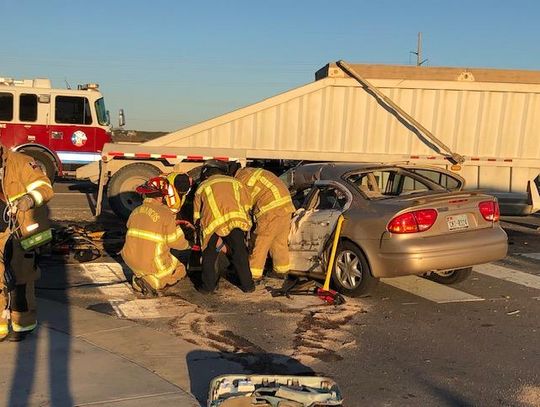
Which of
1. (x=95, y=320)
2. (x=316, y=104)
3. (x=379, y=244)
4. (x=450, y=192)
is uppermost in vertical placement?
(x=316, y=104)

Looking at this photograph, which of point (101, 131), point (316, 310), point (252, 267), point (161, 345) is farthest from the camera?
point (101, 131)

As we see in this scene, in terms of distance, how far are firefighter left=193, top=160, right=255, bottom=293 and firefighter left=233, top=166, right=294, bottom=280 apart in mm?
245

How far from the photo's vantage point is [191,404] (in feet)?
12.3

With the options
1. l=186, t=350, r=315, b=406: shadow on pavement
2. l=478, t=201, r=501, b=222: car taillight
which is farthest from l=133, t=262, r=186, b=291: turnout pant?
l=478, t=201, r=501, b=222: car taillight

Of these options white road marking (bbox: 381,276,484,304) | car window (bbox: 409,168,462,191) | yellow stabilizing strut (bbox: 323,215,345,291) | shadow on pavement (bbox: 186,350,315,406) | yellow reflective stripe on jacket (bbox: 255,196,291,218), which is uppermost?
car window (bbox: 409,168,462,191)

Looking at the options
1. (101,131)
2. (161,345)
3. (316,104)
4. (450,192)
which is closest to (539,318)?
(450,192)

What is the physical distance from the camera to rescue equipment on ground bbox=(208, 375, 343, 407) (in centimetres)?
351

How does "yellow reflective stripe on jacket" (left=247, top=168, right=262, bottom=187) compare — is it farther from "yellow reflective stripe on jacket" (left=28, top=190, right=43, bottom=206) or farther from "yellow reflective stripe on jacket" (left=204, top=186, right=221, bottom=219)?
"yellow reflective stripe on jacket" (left=28, top=190, right=43, bottom=206)

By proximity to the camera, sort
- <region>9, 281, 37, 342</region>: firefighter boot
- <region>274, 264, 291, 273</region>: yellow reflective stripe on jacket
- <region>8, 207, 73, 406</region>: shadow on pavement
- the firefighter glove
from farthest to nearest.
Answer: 1. <region>274, 264, 291, 273</region>: yellow reflective stripe on jacket
2. <region>9, 281, 37, 342</region>: firefighter boot
3. the firefighter glove
4. <region>8, 207, 73, 406</region>: shadow on pavement

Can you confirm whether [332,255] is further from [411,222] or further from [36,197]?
[36,197]

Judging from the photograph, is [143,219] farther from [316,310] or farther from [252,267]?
[316,310]

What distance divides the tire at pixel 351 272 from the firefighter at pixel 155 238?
65.9 inches

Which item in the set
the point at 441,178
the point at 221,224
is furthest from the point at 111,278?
the point at 441,178

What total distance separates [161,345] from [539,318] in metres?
3.56
